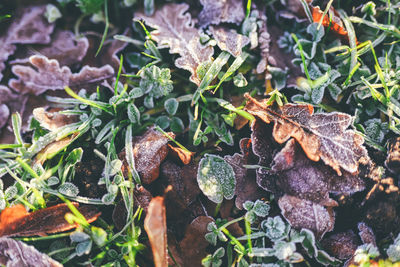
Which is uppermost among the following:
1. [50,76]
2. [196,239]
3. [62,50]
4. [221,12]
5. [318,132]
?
[221,12]

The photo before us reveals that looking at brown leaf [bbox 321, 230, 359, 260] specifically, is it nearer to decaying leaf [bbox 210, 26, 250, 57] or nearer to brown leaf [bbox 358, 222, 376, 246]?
brown leaf [bbox 358, 222, 376, 246]

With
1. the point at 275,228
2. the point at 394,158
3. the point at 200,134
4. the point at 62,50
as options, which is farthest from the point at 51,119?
the point at 394,158

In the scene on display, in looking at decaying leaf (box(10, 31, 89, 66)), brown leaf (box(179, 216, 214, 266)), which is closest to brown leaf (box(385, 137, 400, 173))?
brown leaf (box(179, 216, 214, 266))

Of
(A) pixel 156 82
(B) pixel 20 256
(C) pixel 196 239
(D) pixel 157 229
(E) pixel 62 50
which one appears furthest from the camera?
(E) pixel 62 50

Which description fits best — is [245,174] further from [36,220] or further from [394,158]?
[36,220]

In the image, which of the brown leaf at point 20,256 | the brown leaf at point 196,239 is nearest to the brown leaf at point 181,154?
the brown leaf at point 196,239

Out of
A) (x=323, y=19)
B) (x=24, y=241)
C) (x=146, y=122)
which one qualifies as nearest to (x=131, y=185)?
(x=146, y=122)

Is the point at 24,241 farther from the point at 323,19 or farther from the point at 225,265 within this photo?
the point at 323,19
